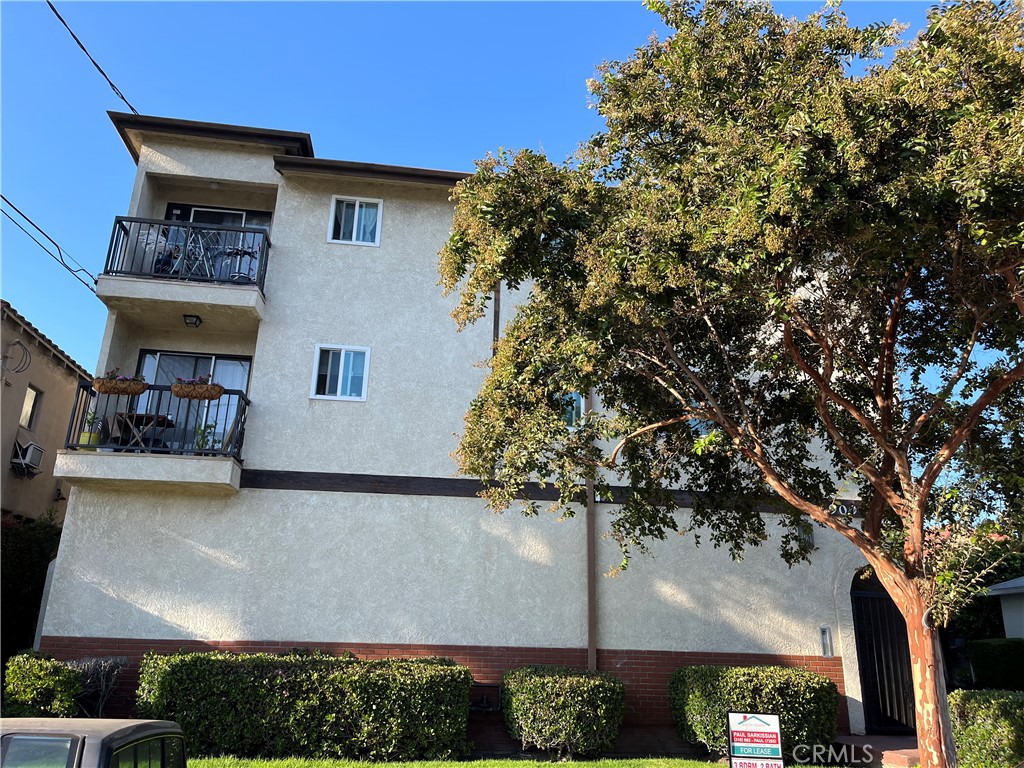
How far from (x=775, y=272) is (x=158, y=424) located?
982cm

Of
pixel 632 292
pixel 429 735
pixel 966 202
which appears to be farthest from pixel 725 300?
pixel 429 735

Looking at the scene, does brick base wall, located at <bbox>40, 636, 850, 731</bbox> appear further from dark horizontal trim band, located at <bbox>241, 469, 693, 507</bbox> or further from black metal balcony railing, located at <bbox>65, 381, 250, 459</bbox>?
black metal balcony railing, located at <bbox>65, 381, 250, 459</bbox>

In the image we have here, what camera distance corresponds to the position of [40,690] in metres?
9.84

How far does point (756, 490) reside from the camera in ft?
33.7

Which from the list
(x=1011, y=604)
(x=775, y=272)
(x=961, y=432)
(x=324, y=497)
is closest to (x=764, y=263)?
(x=775, y=272)

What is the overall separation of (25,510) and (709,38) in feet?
52.8

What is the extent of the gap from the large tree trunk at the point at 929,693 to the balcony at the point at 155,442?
30.9 feet

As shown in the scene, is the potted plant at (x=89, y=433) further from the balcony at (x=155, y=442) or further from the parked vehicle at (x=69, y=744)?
the parked vehicle at (x=69, y=744)

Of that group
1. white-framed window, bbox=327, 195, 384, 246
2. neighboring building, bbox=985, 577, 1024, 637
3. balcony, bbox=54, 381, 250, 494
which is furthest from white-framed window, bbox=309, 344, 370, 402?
neighboring building, bbox=985, 577, 1024, 637

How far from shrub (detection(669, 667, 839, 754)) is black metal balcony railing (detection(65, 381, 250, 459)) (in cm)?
804

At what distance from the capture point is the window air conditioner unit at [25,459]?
15.6 meters

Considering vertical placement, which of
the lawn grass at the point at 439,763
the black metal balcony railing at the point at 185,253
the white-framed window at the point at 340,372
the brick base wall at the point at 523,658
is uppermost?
the black metal balcony railing at the point at 185,253

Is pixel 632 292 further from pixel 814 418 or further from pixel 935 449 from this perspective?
pixel 935 449

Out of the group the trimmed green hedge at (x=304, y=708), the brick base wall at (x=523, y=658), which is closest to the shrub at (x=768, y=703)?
the brick base wall at (x=523, y=658)
